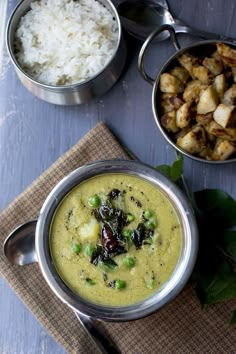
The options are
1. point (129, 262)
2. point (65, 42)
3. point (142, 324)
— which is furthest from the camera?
point (65, 42)

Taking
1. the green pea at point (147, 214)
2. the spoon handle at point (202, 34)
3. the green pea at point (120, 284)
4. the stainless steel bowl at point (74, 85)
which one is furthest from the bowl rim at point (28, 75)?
the green pea at point (120, 284)

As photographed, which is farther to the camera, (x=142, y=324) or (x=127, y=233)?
(x=142, y=324)

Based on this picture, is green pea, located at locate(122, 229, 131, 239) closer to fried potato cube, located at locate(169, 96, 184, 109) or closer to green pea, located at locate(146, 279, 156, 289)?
green pea, located at locate(146, 279, 156, 289)

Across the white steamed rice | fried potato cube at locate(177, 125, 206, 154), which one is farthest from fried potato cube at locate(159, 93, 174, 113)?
the white steamed rice

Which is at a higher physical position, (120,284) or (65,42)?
(65,42)

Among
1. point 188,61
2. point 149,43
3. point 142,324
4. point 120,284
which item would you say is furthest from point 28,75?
point 142,324

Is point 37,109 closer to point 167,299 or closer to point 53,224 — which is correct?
point 53,224

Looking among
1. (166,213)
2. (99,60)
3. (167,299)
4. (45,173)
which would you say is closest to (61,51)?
(99,60)

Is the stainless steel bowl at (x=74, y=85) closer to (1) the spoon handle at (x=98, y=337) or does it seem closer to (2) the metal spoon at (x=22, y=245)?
(2) the metal spoon at (x=22, y=245)

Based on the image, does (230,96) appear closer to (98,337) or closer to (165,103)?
(165,103)
